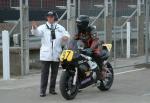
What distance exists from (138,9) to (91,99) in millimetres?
10008

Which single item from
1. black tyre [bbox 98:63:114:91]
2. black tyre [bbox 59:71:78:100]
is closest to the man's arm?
black tyre [bbox 59:71:78:100]

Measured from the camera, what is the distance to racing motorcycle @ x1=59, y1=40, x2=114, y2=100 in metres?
9.60

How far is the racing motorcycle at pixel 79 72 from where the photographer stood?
31.5 ft

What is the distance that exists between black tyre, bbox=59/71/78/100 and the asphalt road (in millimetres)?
115

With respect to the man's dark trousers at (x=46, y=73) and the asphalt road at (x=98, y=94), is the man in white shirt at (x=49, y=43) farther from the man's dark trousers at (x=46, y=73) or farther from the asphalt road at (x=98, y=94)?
the asphalt road at (x=98, y=94)

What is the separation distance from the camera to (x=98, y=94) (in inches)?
411

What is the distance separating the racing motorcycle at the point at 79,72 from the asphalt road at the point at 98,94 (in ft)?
0.68

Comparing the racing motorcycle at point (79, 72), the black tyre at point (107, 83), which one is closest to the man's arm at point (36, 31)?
the racing motorcycle at point (79, 72)

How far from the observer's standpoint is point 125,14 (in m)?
18.9

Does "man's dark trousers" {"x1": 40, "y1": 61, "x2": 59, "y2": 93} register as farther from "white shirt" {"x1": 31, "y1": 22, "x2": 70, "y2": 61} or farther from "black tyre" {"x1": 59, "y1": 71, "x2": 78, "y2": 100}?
"black tyre" {"x1": 59, "y1": 71, "x2": 78, "y2": 100}

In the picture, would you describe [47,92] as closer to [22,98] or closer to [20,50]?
[22,98]

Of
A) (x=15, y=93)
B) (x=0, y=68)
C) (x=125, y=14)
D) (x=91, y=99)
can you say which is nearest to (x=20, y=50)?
(x=0, y=68)

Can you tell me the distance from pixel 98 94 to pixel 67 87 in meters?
1.05

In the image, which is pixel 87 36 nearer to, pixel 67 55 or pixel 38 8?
pixel 67 55
